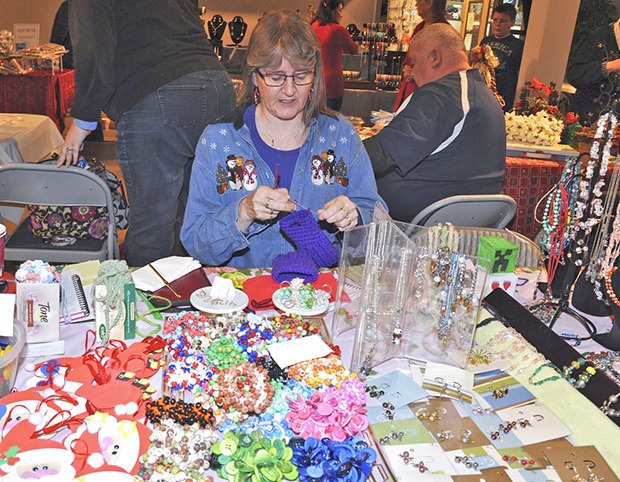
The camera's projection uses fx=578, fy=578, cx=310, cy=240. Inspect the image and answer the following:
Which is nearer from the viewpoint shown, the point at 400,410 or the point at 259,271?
the point at 400,410

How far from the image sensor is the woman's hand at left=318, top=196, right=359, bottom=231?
1768 millimetres

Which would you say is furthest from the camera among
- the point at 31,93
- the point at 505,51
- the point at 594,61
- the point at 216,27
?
the point at 216,27

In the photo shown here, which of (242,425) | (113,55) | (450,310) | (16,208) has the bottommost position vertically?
(16,208)

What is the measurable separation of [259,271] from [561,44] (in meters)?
6.07

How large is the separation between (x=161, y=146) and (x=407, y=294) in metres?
1.64

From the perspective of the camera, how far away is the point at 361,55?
23.6 feet

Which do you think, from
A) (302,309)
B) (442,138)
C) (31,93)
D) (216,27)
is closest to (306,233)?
(302,309)

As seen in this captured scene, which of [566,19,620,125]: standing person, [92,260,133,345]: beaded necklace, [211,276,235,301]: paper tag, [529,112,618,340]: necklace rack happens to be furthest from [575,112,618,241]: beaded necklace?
[566,19,620,125]: standing person

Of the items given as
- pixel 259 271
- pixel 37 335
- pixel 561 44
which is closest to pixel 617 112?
pixel 259 271

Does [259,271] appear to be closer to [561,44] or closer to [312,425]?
[312,425]

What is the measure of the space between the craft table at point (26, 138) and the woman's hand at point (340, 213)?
229 cm

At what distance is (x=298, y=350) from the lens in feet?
4.40

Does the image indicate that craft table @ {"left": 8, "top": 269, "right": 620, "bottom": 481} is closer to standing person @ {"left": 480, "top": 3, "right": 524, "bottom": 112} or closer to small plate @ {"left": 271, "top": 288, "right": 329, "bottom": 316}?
small plate @ {"left": 271, "top": 288, "right": 329, "bottom": 316}

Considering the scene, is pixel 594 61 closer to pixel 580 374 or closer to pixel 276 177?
pixel 276 177
